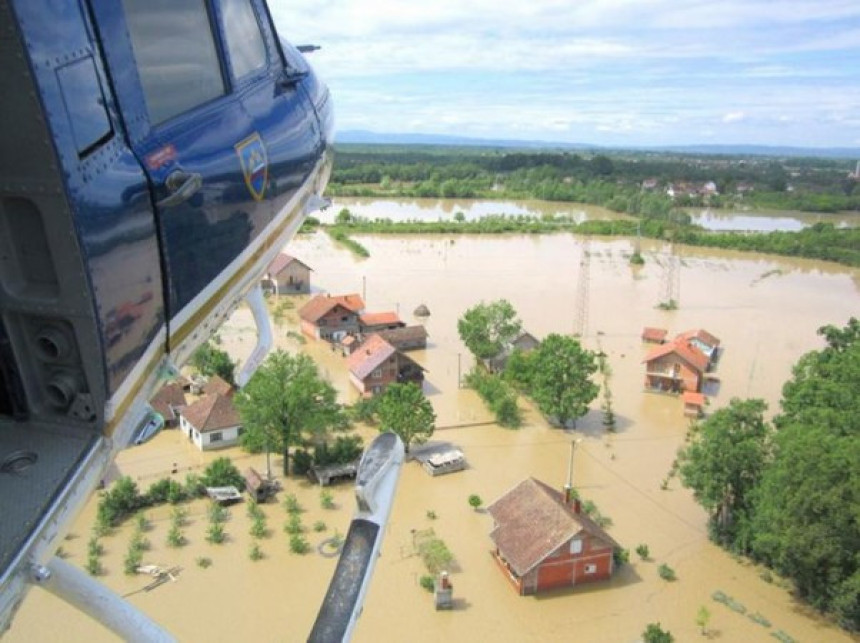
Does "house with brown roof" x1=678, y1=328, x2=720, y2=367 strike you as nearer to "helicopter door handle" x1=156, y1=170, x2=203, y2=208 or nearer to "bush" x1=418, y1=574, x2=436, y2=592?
"bush" x1=418, y1=574, x2=436, y2=592

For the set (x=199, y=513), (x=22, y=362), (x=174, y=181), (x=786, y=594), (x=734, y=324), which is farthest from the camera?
(x=734, y=324)

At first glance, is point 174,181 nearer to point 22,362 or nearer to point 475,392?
point 22,362

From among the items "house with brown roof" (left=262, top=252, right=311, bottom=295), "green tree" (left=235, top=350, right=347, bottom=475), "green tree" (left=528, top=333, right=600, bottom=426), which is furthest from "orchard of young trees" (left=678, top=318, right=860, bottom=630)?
"house with brown roof" (left=262, top=252, right=311, bottom=295)

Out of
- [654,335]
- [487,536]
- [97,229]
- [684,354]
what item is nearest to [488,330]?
[684,354]

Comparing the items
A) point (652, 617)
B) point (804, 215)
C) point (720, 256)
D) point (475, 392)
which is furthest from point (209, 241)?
point (804, 215)

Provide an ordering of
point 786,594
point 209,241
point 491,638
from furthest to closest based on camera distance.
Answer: point 786,594, point 491,638, point 209,241

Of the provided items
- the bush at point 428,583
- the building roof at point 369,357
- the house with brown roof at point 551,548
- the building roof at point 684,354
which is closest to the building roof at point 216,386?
the building roof at point 369,357
